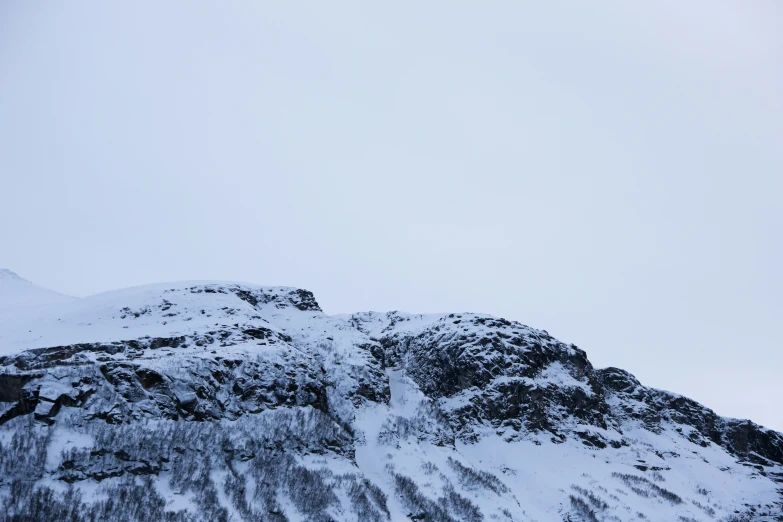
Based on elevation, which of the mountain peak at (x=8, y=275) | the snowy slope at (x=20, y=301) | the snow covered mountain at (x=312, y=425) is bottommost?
the snow covered mountain at (x=312, y=425)

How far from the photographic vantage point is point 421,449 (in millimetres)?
69750

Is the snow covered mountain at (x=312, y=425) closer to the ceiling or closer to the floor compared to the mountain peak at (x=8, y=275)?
closer to the floor

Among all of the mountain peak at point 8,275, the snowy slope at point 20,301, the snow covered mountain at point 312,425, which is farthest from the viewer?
the mountain peak at point 8,275

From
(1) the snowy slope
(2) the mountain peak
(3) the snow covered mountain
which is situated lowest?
(3) the snow covered mountain

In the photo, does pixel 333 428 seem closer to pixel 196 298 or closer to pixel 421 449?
pixel 421 449

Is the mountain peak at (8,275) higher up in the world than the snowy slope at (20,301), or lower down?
higher up

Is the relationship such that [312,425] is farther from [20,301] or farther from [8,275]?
[8,275]

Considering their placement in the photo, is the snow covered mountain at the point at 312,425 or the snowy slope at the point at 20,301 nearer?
the snow covered mountain at the point at 312,425

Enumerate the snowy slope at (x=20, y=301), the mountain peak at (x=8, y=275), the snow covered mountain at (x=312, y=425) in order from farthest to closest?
1. the mountain peak at (x=8, y=275)
2. the snowy slope at (x=20, y=301)
3. the snow covered mountain at (x=312, y=425)

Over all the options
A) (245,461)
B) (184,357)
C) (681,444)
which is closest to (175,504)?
(245,461)

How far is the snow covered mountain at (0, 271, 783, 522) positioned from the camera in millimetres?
48344

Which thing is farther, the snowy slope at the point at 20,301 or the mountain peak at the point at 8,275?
the mountain peak at the point at 8,275

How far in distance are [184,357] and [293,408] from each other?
12.5 m

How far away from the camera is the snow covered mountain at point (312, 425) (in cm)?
4834
